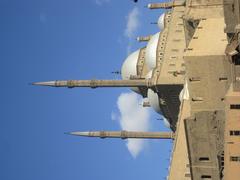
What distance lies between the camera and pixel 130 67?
161 feet

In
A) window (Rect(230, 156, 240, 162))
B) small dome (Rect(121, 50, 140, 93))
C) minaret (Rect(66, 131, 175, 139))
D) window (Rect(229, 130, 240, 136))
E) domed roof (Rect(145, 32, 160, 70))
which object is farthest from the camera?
small dome (Rect(121, 50, 140, 93))

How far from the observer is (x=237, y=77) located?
27.1 meters

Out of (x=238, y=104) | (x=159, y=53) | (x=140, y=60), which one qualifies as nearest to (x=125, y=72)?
(x=140, y=60)

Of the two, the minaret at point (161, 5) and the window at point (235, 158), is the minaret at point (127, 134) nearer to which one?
the minaret at point (161, 5)

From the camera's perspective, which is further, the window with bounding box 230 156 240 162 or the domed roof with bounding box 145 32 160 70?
the domed roof with bounding box 145 32 160 70

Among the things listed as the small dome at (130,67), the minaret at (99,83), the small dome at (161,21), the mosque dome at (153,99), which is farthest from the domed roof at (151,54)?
the small dome at (161,21)

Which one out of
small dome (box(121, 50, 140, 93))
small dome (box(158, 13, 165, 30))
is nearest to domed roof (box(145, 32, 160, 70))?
small dome (box(121, 50, 140, 93))

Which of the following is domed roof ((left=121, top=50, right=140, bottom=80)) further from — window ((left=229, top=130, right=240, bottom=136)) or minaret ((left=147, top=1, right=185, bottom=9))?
window ((left=229, top=130, right=240, bottom=136))

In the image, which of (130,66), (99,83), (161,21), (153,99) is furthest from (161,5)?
(99,83)

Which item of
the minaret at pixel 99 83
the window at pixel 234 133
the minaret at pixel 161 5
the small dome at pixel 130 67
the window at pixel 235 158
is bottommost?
the window at pixel 235 158

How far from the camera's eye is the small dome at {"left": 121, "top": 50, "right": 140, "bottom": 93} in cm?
4872

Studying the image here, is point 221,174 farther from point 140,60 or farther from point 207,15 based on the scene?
point 140,60

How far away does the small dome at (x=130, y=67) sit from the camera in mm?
48719

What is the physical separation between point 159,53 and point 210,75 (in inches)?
625
